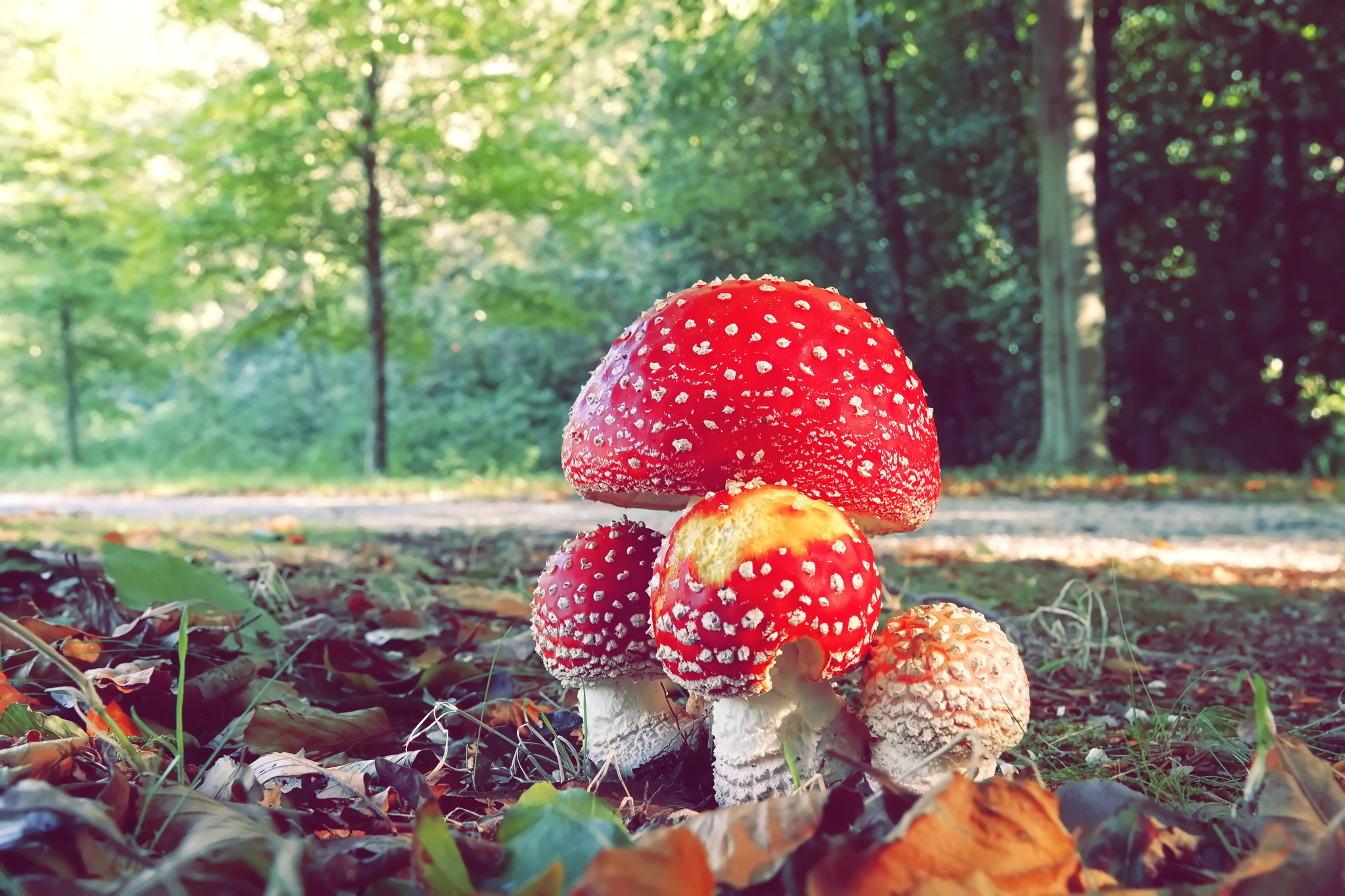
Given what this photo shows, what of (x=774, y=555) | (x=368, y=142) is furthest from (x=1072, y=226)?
(x=774, y=555)

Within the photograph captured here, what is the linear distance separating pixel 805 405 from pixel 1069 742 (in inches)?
Answer: 32.5

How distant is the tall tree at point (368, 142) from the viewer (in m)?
9.11

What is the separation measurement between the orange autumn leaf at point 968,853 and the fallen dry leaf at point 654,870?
0.34ft

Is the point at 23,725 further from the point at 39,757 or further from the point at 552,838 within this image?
the point at 552,838

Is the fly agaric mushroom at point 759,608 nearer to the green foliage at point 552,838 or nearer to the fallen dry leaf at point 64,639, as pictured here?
the green foliage at point 552,838

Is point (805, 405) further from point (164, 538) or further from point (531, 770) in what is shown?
point (164, 538)

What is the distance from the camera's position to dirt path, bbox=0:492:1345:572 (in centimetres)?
406

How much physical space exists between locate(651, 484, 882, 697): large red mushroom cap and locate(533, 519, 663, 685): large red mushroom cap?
0.59ft

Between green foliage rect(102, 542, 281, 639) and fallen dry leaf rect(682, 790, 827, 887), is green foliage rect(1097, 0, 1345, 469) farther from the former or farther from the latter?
fallen dry leaf rect(682, 790, 827, 887)

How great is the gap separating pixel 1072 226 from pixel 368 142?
7.21 meters

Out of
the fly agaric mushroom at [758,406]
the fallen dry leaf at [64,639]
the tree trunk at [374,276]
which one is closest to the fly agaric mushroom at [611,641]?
the fly agaric mushroom at [758,406]

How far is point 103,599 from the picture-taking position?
193 centimetres

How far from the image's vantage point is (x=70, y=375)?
14508mm

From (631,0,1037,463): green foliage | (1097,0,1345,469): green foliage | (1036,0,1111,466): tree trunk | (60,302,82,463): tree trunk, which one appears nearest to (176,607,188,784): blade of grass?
(1036,0,1111,466): tree trunk
